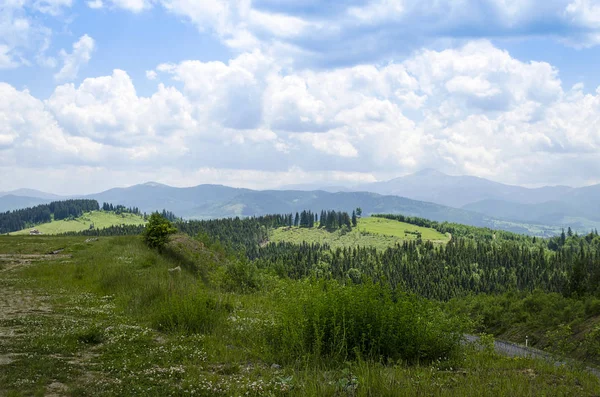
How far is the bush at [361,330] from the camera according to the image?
11789 millimetres

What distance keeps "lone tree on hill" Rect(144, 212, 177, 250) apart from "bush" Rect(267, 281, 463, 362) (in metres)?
37.0

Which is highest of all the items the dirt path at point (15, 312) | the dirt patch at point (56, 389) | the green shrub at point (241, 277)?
the dirt patch at point (56, 389)

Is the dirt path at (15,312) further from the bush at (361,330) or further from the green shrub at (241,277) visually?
the green shrub at (241,277)

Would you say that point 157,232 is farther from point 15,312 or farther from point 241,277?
point 15,312

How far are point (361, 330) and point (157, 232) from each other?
3995 cm

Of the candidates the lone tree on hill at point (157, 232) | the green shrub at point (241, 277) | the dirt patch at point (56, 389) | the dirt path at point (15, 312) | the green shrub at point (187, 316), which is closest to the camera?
the dirt patch at point (56, 389)

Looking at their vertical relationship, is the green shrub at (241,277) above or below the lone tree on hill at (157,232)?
below

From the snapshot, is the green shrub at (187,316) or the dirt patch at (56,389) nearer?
the dirt patch at (56,389)

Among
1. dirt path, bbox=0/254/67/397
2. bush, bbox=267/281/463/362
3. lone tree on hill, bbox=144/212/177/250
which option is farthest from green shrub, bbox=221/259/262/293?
bush, bbox=267/281/463/362

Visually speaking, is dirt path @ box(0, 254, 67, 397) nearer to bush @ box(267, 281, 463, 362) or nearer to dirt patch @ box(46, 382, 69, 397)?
dirt patch @ box(46, 382, 69, 397)

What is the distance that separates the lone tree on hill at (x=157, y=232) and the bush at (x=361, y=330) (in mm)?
37028

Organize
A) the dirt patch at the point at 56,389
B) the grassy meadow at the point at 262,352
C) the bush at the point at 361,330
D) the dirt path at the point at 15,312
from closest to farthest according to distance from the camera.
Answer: the dirt patch at the point at 56,389
the grassy meadow at the point at 262,352
the dirt path at the point at 15,312
the bush at the point at 361,330

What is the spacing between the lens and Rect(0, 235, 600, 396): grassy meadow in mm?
Result: 9070

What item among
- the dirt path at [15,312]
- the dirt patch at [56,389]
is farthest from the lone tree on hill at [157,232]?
the dirt patch at [56,389]
